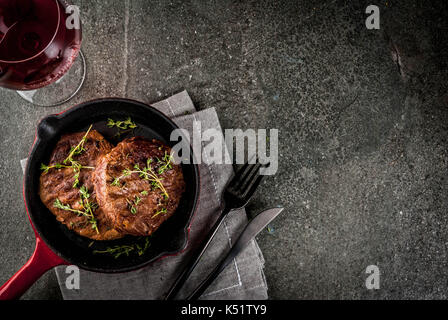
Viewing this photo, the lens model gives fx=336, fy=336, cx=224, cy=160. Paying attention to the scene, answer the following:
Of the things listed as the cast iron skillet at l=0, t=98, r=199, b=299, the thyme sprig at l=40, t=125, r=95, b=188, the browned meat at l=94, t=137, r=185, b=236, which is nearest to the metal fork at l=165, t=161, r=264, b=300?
the cast iron skillet at l=0, t=98, r=199, b=299

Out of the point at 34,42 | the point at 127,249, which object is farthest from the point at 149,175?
the point at 34,42

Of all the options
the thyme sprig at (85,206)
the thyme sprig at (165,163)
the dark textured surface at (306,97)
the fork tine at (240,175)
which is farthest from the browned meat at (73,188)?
the fork tine at (240,175)

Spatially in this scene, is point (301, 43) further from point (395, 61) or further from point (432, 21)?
point (432, 21)

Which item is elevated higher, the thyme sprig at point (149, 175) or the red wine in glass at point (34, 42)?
the red wine in glass at point (34, 42)

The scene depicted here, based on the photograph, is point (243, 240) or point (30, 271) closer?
point (30, 271)

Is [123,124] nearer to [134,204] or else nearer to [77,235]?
[134,204]

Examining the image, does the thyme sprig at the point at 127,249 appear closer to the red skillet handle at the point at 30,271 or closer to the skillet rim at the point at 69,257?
the skillet rim at the point at 69,257
